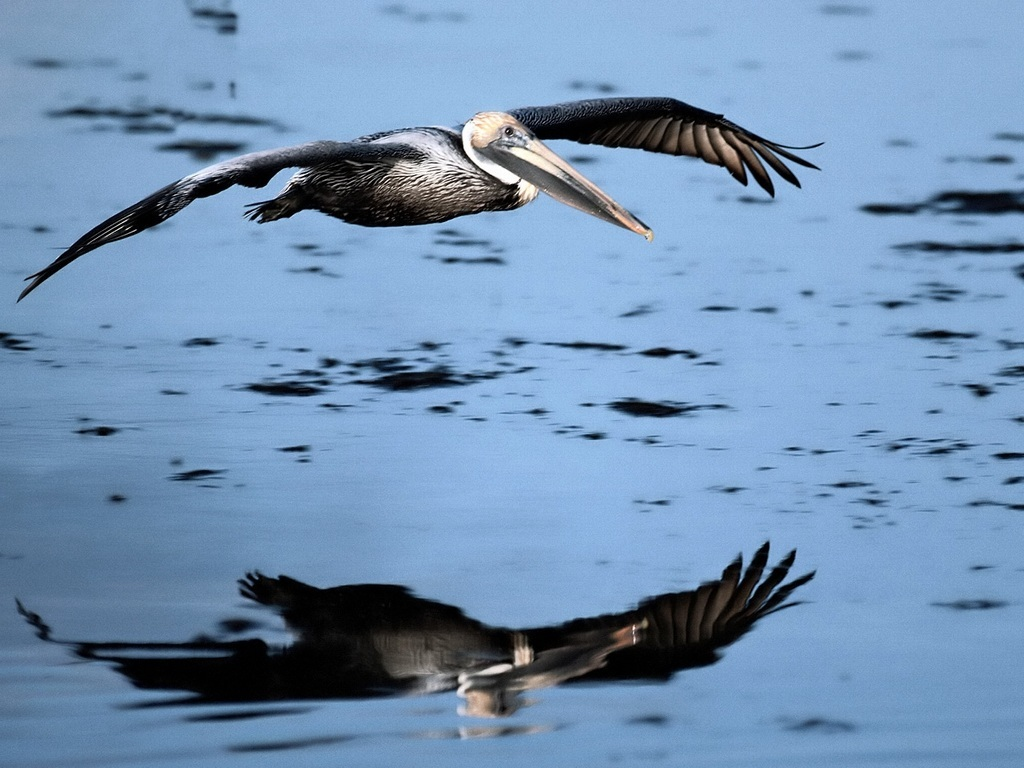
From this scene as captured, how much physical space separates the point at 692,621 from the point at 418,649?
3.05ft

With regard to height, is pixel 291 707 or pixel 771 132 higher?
pixel 771 132

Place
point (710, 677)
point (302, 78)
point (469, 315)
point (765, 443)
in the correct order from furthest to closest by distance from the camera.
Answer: point (302, 78) → point (469, 315) → point (765, 443) → point (710, 677)

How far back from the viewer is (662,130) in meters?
10.0

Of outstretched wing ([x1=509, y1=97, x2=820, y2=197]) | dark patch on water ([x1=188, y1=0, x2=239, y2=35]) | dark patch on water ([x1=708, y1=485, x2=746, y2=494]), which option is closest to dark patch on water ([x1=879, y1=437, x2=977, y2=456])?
dark patch on water ([x1=708, y1=485, x2=746, y2=494])

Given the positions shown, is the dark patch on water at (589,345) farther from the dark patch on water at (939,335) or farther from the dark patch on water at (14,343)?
the dark patch on water at (14,343)

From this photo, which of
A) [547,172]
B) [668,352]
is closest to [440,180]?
[547,172]

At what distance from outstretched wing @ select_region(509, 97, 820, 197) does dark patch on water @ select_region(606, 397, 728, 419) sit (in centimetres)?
Answer: 150

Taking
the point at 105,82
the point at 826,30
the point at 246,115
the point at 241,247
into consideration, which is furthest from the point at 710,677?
the point at 826,30

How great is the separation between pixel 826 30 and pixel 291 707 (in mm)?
10164

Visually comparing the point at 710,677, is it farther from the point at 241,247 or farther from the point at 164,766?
the point at 241,247

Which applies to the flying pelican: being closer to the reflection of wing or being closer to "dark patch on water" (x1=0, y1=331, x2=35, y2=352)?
"dark patch on water" (x1=0, y1=331, x2=35, y2=352)

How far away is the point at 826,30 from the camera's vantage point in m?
14.8

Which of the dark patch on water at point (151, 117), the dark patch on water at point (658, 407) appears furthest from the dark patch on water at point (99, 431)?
the dark patch on water at point (151, 117)

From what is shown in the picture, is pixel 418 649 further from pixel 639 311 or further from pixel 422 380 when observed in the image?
pixel 639 311
